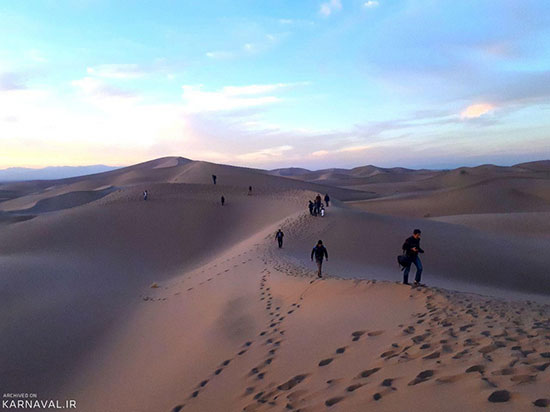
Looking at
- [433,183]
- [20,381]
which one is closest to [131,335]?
[20,381]

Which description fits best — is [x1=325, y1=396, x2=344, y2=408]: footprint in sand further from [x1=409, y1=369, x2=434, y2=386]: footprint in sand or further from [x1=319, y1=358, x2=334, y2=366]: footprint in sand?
[x1=319, y1=358, x2=334, y2=366]: footprint in sand

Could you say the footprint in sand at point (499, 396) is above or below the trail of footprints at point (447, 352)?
above

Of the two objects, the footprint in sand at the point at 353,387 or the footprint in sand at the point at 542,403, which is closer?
the footprint in sand at the point at 542,403

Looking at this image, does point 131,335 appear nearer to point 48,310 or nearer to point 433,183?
point 48,310

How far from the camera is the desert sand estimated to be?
4129 mm

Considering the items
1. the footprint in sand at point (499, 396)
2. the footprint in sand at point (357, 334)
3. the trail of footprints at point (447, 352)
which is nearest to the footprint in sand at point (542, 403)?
the trail of footprints at point (447, 352)

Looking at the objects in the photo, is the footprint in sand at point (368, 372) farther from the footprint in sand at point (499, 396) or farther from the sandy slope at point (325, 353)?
the footprint in sand at point (499, 396)

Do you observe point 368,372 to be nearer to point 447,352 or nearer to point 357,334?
point 447,352

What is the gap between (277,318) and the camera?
24.3 feet

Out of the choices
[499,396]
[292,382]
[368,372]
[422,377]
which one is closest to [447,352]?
[422,377]

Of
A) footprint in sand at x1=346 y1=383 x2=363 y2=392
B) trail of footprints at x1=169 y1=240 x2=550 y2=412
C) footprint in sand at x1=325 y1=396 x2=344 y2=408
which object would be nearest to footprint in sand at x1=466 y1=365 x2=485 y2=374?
trail of footprints at x1=169 y1=240 x2=550 y2=412

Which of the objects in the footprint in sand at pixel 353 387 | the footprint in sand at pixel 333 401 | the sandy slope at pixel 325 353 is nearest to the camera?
the sandy slope at pixel 325 353

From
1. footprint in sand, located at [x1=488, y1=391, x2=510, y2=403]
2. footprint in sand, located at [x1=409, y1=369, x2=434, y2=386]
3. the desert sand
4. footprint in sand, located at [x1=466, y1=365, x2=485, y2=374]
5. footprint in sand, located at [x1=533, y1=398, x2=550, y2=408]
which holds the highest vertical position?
footprint in sand, located at [x1=533, y1=398, x2=550, y2=408]

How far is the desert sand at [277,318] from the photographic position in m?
4.13
